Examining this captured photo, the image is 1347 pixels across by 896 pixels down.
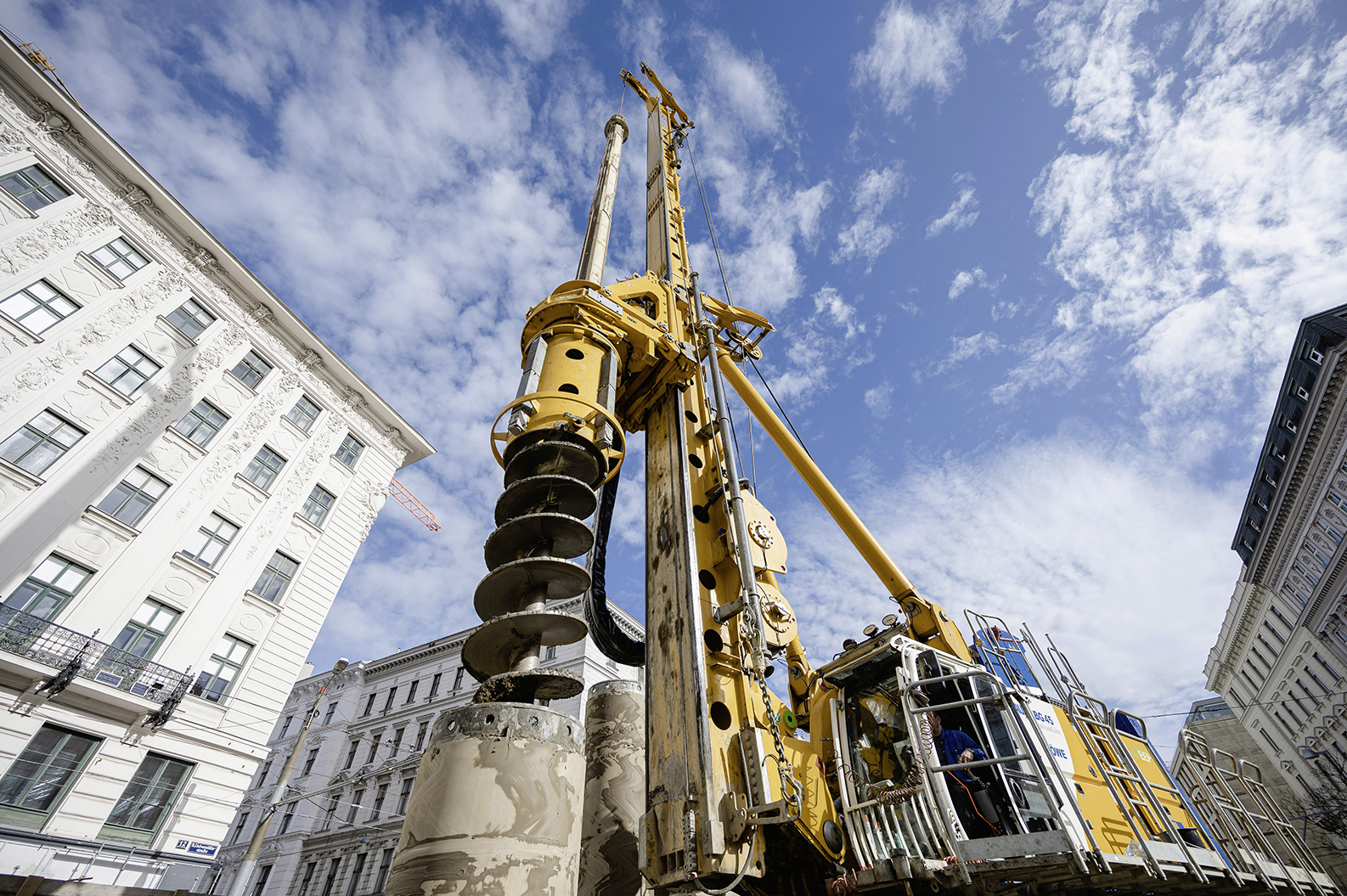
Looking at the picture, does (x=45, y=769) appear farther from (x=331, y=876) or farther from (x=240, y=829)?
(x=240, y=829)

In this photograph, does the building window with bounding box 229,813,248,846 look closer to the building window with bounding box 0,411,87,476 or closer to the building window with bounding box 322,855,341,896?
the building window with bounding box 322,855,341,896

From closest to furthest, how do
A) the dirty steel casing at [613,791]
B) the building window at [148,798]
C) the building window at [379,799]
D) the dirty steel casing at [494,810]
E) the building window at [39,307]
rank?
the dirty steel casing at [494,810], the dirty steel casing at [613,791], the building window at [148,798], the building window at [39,307], the building window at [379,799]

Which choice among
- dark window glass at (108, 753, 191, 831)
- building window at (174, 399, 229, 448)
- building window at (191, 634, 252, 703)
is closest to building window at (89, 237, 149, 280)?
building window at (174, 399, 229, 448)

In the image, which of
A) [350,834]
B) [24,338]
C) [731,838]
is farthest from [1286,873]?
[350,834]

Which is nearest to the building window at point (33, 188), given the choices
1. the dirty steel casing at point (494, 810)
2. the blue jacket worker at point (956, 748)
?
the dirty steel casing at point (494, 810)

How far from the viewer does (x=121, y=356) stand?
56.2 feet

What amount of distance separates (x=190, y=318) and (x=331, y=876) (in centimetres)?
2589

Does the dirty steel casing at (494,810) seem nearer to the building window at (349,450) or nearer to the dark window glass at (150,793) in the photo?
the dark window glass at (150,793)

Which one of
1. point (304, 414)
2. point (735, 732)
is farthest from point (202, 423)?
point (735, 732)

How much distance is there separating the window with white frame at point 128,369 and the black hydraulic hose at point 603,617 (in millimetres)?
16993

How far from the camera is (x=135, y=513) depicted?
1597 cm

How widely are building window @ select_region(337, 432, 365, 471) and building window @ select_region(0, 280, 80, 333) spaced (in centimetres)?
806

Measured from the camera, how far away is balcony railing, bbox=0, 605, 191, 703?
42.8ft

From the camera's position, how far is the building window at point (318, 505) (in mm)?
20422
